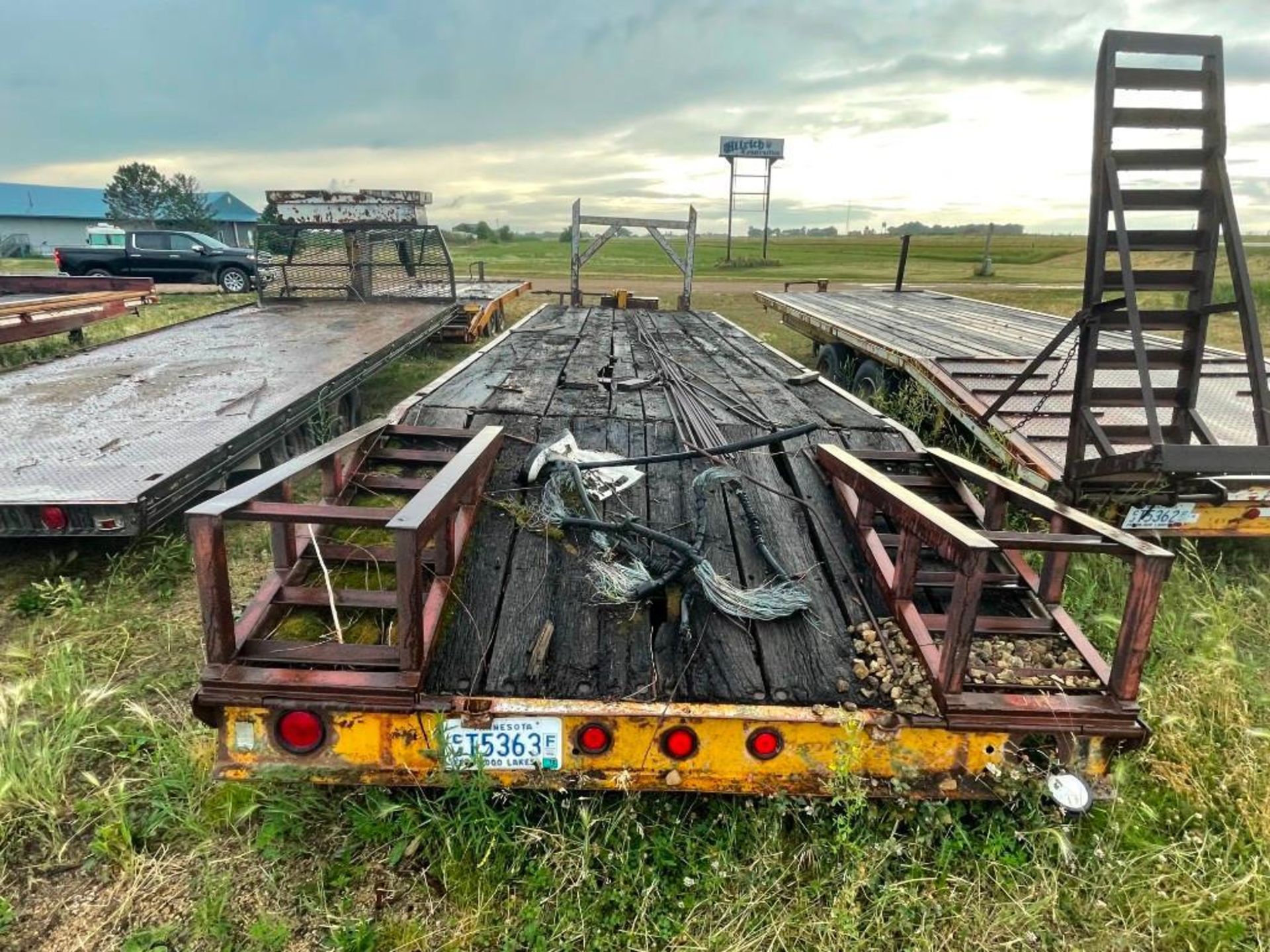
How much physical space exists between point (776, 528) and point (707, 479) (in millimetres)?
343

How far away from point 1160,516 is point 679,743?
9.99 ft

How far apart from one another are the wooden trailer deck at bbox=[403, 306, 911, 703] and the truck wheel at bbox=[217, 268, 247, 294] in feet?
→ 55.6

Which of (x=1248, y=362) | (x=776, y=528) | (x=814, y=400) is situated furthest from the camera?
(x=814, y=400)

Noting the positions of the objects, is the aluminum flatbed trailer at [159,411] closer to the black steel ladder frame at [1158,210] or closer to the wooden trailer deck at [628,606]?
the wooden trailer deck at [628,606]

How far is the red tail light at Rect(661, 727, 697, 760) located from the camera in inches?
82.8

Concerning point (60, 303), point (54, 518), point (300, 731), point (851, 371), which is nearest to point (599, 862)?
point (300, 731)

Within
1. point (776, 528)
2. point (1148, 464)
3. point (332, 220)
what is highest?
point (332, 220)

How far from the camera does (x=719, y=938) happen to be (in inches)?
78.7

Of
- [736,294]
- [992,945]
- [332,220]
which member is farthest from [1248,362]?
[736,294]

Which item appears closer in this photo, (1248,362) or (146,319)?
(1248,362)

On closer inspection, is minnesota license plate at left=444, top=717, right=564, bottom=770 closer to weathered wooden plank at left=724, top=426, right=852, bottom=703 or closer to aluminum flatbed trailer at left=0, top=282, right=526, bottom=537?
weathered wooden plank at left=724, top=426, right=852, bottom=703

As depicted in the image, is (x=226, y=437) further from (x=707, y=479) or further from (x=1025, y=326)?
(x=1025, y=326)

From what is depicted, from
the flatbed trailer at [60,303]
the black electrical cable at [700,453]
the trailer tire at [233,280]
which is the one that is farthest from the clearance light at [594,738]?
the trailer tire at [233,280]

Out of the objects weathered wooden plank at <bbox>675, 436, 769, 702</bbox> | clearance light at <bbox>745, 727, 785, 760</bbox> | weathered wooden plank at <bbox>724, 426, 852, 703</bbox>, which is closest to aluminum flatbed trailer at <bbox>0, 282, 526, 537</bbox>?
weathered wooden plank at <bbox>675, 436, 769, 702</bbox>
